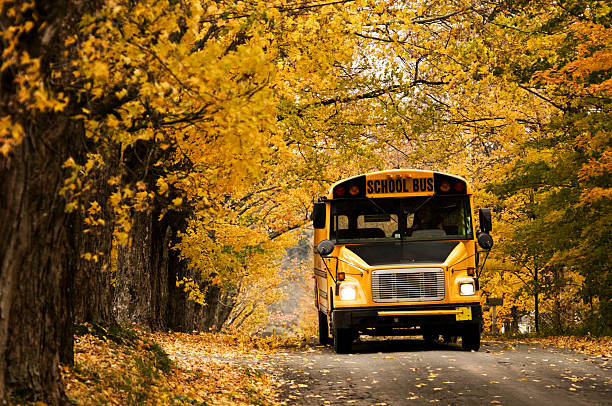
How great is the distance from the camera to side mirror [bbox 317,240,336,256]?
12461 mm

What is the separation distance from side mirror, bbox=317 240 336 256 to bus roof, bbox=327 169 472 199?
1013mm

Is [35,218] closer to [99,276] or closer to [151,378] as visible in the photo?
[151,378]

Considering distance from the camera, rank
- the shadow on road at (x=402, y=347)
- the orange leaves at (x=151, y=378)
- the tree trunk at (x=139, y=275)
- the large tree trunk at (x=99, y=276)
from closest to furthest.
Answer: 1. the orange leaves at (x=151, y=378)
2. the large tree trunk at (x=99, y=276)
3. the shadow on road at (x=402, y=347)
4. the tree trunk at (x=139, y=275)

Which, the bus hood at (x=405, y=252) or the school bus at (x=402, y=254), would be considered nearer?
the school bus at (x=402, y=254)

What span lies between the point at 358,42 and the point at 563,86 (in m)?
4.56

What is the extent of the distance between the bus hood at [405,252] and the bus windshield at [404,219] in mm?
123

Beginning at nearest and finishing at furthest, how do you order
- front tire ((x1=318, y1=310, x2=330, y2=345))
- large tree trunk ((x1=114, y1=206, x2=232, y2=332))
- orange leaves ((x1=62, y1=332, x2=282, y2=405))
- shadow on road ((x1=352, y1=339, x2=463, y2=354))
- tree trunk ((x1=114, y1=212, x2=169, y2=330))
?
1. orange leaves ((x1=62, y1=332, x2=282, y2=405))
2. shadow on road ((x1=352, y1=339, x2=463, y2=354))
3. tree trunk ((x1=114, y1=212, x2=169, y2=330))
4. large tree trunk ((x1=114, y1=206, x2=232, y2=332))
5. front tire ((x1=318, y1=310, x2=330, y2=345))

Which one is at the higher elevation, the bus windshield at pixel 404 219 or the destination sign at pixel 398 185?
the destination sign at pixel 398 185

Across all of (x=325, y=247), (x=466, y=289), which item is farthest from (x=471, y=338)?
(x=325, y=247)

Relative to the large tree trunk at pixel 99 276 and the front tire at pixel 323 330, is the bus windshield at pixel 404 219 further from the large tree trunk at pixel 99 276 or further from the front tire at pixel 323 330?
the large tree trunk at pixel 99 276

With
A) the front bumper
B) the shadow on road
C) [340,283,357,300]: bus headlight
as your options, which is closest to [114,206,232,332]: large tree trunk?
[340,283,357,300]: bus headlight

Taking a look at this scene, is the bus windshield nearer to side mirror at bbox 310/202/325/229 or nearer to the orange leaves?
side mirror at bbox 310/202/325/229

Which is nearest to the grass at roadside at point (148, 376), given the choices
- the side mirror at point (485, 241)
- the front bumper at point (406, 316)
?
the front bumper at point (406, 316)

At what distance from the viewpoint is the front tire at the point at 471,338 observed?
43.3ft
